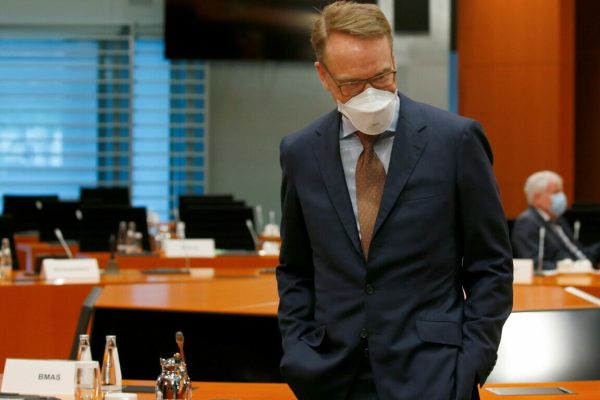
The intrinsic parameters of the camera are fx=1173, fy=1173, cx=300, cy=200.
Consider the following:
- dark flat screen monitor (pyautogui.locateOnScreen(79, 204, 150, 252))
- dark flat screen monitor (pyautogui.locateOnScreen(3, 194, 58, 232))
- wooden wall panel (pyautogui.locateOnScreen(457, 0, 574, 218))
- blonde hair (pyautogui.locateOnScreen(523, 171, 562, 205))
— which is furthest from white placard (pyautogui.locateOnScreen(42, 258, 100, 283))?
wooden wall panel (pyautogui.locateOnScreen(457, 0, 574, 218))

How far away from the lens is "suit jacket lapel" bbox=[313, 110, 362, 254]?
251cm

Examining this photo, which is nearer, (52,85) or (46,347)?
(46,347)

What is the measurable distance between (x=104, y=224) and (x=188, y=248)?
5.32 feet

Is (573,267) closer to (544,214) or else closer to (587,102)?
(544,214)

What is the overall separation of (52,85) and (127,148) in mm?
1452

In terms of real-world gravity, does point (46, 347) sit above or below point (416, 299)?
below

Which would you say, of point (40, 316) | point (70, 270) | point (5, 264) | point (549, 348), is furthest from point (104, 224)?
point (549, 348)

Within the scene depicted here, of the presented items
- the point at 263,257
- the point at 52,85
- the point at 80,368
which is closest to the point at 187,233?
the point at 263,257

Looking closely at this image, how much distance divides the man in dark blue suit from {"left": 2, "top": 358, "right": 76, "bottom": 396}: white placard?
865 millimetres

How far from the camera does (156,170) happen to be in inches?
650

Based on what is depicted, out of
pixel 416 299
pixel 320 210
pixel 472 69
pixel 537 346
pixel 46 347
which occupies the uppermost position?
pixel 472 69

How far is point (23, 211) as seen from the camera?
12664 mm

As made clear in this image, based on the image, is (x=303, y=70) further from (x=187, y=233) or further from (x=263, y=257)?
(x=263, y=257)

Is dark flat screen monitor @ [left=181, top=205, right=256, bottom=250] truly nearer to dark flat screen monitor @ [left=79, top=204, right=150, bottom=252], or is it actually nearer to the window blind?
dark flat screen monitor @ [left=79, top=204, right=150, bottom=252]
